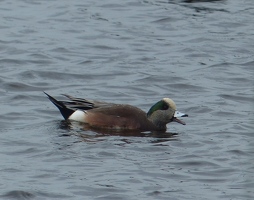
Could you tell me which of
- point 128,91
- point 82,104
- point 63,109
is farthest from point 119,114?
point 128,91

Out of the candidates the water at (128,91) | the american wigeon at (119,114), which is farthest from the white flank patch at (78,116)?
the water at (128,91)

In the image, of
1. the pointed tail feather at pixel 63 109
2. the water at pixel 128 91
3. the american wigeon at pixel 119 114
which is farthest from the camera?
the pointed tail feather at pixel 63 109

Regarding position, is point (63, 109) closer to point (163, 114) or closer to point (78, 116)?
point (78, 116)

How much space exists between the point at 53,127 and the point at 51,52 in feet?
14.6

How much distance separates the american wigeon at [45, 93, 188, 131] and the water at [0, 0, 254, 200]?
18 centimetres

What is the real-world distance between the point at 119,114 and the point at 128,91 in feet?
6.31

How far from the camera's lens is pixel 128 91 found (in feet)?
46.7

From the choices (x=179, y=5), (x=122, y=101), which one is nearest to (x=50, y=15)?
(x=179, y=5)

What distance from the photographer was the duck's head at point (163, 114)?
40.6ft

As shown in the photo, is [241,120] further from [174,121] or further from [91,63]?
[91,63]

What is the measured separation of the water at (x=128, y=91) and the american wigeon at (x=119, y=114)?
0.61 ft

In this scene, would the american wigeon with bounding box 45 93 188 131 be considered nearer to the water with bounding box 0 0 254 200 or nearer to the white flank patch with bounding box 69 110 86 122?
the white flank patch with bounding box 69 110 86 122

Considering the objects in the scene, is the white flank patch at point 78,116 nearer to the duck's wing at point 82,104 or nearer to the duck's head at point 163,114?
the duck's wing at point 82,104

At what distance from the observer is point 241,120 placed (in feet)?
41.7
